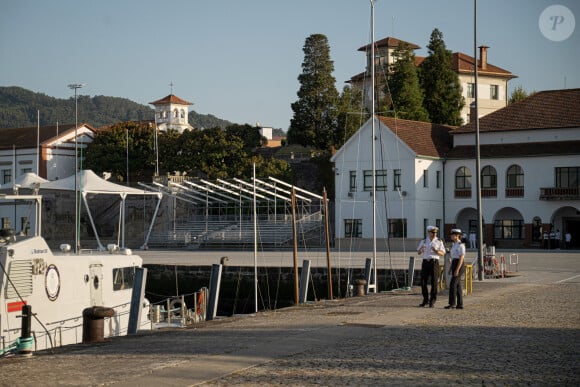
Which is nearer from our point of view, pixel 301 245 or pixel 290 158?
pixel 301 245

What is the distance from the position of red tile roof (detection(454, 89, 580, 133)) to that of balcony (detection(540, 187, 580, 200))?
503 cm

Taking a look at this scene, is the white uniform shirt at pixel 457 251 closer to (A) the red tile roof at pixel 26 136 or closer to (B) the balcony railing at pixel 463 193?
(B) the balcony railing at pixel 463 193

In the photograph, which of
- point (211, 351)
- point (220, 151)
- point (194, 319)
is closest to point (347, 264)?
point (194, 319)

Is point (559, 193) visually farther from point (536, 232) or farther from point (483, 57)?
point (483, 57)

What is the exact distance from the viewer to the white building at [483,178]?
225 ft

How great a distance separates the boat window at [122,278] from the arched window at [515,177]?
4753cm

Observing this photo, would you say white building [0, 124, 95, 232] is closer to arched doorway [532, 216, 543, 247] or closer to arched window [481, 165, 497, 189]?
arched window [481, 165, 497, 189]

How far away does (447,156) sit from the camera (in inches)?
2894

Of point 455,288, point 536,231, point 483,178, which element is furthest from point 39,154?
point 455,288

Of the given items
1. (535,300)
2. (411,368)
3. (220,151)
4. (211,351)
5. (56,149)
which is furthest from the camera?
(56,149)

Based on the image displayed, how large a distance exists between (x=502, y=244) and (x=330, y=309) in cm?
5033

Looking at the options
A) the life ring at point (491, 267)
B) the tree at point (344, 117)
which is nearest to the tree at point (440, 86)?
the tree at point (344, 117)

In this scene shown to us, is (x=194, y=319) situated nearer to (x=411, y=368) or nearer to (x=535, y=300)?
(x=535, y=300)

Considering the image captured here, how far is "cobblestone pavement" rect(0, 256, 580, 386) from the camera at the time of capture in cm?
1234
